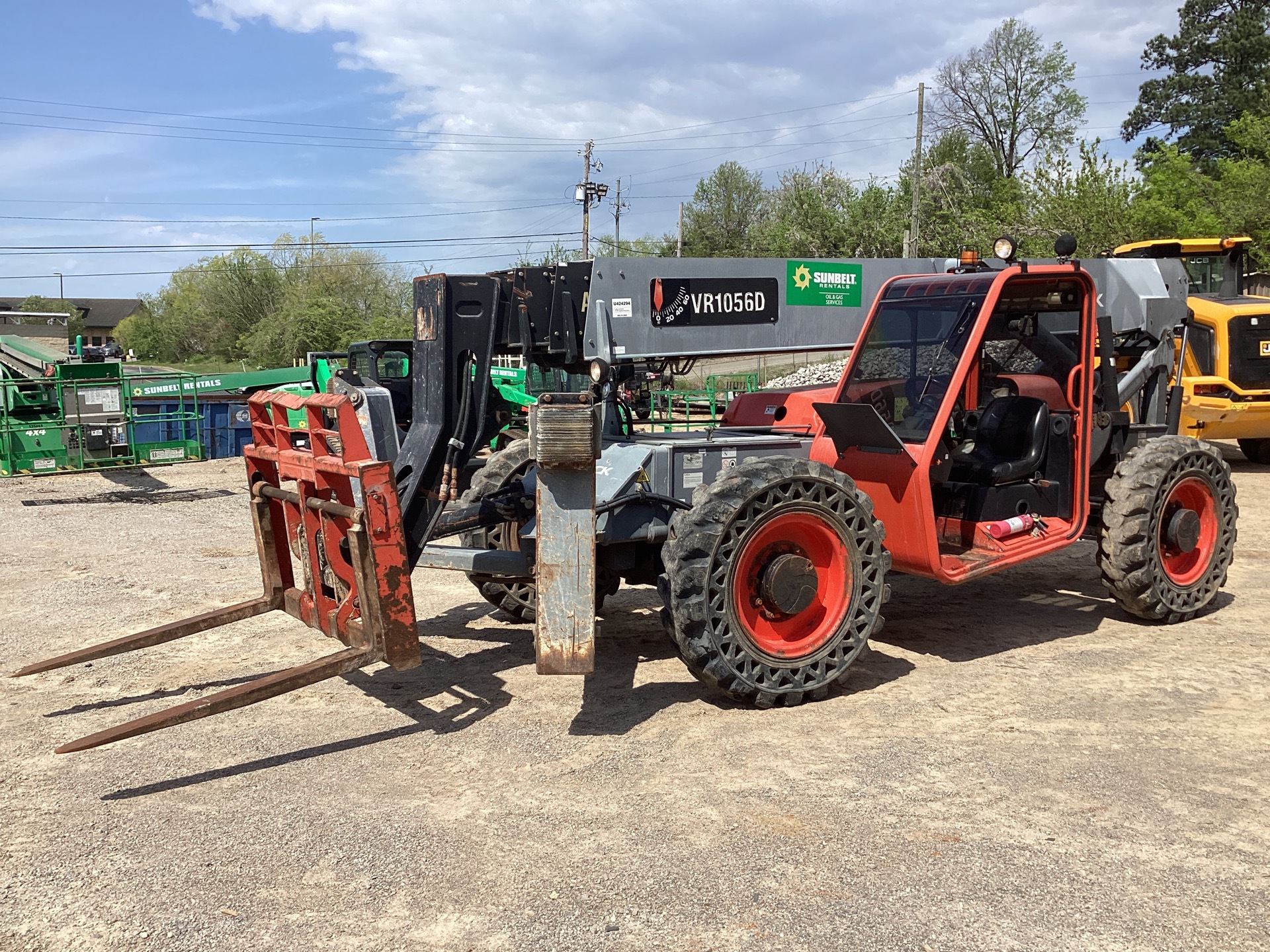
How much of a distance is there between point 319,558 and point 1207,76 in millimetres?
49461

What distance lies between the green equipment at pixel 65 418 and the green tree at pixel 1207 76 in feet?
128

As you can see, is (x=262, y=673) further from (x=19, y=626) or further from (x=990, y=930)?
(x=990, y=930)

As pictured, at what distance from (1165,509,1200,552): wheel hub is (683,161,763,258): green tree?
60.8 meters

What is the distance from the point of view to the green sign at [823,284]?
6.96 metres

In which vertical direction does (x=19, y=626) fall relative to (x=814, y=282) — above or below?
below

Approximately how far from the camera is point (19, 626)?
761 centimetres

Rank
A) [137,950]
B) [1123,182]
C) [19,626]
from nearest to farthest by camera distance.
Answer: [137,950] < [19,626] < [1123,182]

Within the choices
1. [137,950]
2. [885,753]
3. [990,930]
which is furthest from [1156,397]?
[137,950]

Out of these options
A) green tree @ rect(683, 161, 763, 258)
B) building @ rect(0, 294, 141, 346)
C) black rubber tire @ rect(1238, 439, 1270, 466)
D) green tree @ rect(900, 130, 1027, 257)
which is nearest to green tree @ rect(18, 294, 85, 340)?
building @ rect(0, 294, 141, 346)

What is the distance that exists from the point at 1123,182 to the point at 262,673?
28.0 m

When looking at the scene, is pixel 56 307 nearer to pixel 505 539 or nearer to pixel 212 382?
pixel 212 382

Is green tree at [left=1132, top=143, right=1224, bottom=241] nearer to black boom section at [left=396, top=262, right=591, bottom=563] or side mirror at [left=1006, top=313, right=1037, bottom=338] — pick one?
side mirror at [left=1006, top=313, right=1037, bottom=338]

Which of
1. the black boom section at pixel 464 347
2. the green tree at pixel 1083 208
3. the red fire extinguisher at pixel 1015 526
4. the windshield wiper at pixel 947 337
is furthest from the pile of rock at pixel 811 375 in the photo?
the black boom section at pixel 464 347

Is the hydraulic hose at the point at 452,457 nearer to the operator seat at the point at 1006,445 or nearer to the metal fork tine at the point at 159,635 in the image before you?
the metal fork tine at the point at 159,635
